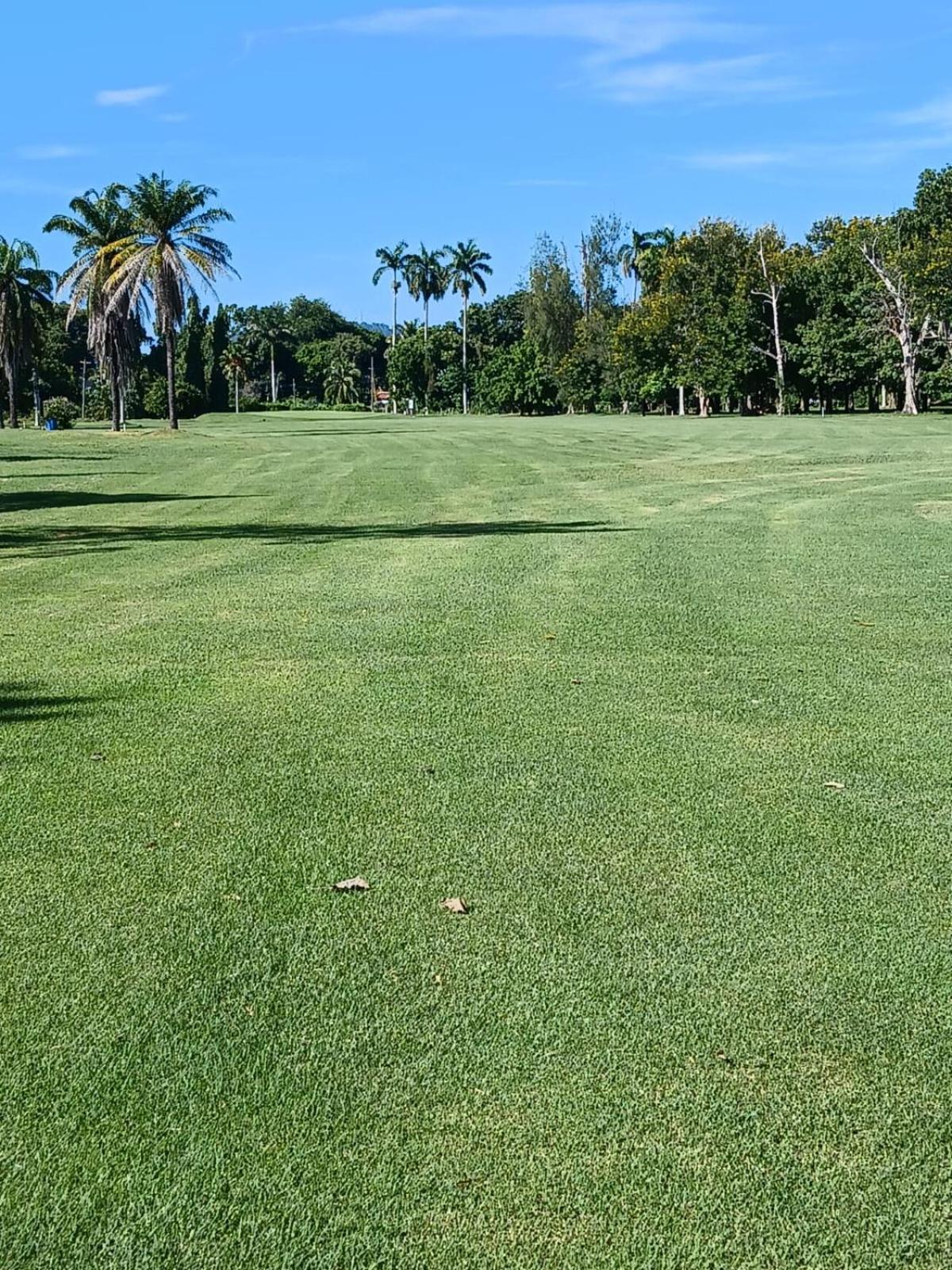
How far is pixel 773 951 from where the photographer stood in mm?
3258

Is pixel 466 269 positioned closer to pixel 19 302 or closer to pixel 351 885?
pixel 19 302

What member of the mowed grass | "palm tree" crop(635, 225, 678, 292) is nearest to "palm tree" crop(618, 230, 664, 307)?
"palm tree" crop(635, 225, 678, 292)

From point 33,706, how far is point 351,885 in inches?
99.6

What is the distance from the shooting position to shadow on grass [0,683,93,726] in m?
5.36

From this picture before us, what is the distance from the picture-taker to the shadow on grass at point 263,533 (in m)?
11.6

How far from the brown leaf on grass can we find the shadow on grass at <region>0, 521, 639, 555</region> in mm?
7908

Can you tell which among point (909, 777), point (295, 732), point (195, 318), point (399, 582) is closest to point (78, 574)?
point (399, 582)

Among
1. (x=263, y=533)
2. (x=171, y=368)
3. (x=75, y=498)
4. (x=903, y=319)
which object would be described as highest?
(x=903, y=319)

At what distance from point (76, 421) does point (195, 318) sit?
40.5ft

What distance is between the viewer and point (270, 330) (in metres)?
107

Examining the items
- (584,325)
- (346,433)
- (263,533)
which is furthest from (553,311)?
(263,533)

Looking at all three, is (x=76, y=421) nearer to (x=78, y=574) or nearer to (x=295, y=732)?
(x=78, y=574)

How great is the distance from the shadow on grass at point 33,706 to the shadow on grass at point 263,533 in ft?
18.0

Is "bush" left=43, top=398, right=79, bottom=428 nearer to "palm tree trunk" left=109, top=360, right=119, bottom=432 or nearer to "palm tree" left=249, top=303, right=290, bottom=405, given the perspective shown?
"palm tree trunk" left=109, top=360, right=119, bottom=432
